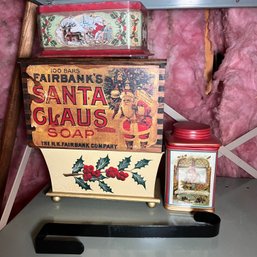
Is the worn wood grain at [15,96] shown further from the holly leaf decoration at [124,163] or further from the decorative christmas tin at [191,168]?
the decorative christmas tin at [191,168]

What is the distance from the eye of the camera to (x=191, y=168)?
0.71m

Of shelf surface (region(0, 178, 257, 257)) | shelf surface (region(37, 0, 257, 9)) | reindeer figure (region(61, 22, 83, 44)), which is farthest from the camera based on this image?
shelf surface (region(37, 0, 257, 9))

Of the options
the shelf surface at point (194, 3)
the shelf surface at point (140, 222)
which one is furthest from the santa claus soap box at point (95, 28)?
the shelf surface at point (140, 222)

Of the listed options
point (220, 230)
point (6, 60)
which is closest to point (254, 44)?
point (220, 230)

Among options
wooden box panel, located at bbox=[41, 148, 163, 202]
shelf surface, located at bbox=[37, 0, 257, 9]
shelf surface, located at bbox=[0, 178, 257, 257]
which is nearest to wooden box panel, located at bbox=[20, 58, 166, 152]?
wooden box panel, located at bbox=[41, 148, 163, 202]

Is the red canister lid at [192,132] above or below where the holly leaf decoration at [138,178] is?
above

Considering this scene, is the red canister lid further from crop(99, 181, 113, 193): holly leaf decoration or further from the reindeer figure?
the reindeer figure

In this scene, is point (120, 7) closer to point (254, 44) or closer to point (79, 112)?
point (79, 112)

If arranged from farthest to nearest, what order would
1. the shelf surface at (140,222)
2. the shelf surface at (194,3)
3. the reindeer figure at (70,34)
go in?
the shelf surface at (194,3) → the reindeer figure at (70,34) → the shelf surface at (140,222)

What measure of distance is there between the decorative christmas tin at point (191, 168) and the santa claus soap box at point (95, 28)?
238 mm

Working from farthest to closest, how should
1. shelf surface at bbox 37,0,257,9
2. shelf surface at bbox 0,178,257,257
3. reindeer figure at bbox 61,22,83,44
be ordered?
shelf surface at bbox 37,0,257,9
reindeer figure at bbox 61,22,83,44
shelf surface at bbox 0,178,257,257

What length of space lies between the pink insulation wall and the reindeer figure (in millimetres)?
265

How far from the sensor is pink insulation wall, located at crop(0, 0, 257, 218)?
33.9 inches

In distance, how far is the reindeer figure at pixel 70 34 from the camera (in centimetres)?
71
